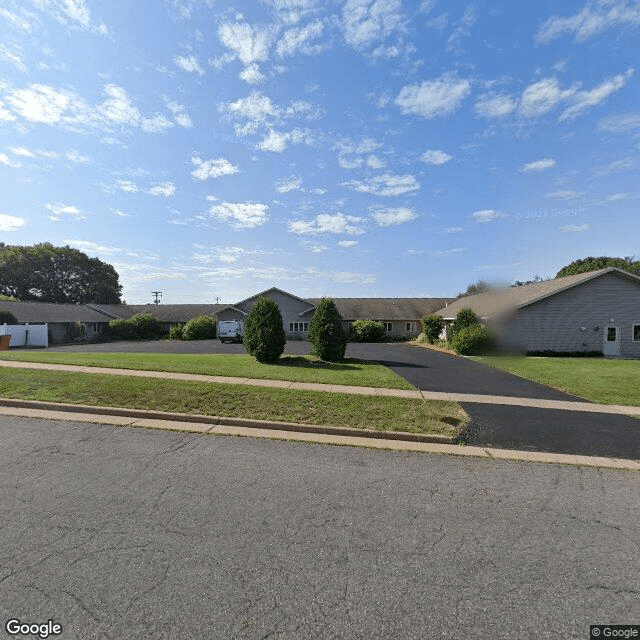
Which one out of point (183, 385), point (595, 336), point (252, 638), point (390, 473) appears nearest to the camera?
point (252, 638)

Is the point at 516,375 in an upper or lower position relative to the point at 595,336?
→ lower

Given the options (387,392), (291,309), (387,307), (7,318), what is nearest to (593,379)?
(387,392)

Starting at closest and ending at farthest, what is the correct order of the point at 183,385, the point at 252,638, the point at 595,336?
1. the point at 252,638
2. the point at 183,385
3. the point at 595,336

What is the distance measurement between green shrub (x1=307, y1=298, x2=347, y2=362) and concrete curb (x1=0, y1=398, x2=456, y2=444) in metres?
9.49

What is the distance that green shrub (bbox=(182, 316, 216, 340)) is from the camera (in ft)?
121

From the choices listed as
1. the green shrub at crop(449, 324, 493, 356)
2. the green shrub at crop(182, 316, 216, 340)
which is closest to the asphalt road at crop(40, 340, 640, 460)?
the green shrub at crop(449, 324, 493, 356)

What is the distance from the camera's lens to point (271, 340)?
15.0 meters

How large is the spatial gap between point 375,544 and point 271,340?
11993mm

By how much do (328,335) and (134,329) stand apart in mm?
32457

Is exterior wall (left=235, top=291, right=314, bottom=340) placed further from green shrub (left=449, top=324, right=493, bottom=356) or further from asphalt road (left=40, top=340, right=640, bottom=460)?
asphalt road (left=40, top=340, right=640, bottom=460)

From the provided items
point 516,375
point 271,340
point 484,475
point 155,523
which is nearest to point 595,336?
point 516,375

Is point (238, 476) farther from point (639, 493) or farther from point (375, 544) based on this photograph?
point (639, 493)

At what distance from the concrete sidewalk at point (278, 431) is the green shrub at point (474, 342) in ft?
54.6

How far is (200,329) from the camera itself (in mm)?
37156
